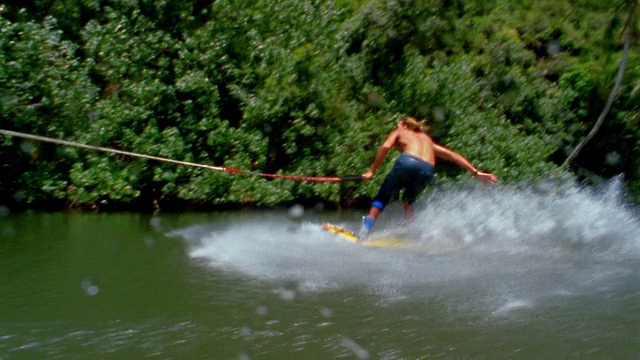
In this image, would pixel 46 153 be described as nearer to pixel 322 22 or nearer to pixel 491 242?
pixel 322 22

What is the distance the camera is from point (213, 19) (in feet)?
42.7

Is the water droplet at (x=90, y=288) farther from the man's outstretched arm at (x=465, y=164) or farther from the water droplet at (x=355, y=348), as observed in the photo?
the man's outstretched arm at (x=465, y=164)

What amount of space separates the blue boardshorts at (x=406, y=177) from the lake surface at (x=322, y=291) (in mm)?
507

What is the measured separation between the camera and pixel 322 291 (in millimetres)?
6020

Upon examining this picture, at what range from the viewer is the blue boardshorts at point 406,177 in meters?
8.73

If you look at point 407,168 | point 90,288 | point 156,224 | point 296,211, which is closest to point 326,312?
point 90,288

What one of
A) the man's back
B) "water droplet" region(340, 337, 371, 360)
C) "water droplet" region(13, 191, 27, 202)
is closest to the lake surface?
"water droplet" region(340, 337, 371, 360)

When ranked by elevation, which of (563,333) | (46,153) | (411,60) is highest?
(411,60)

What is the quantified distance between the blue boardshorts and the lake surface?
0.51 m

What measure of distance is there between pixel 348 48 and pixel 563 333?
10.8 m

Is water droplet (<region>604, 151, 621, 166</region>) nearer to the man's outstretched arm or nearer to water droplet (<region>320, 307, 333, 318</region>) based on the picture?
the man's outstretched arm

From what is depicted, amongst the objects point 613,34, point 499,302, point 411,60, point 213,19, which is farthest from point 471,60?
point 499,302

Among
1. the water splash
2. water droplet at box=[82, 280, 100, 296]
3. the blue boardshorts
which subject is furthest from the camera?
the blue boardshorts

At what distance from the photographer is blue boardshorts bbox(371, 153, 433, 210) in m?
8.73
